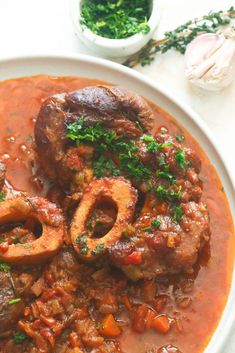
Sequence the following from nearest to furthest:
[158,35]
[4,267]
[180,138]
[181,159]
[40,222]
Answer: [4,267], [40,222], [181,159], [180,138], [158,35]

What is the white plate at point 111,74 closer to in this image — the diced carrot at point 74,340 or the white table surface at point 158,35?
the white table surface at point 158,35

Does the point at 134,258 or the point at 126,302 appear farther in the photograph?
the point at 126,302

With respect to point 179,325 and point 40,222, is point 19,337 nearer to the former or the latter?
point 40,222

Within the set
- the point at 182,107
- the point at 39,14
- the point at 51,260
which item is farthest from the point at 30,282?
the point at 39,14

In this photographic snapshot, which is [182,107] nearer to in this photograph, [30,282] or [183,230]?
[183,230]

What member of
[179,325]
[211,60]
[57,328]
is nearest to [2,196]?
[57,328]

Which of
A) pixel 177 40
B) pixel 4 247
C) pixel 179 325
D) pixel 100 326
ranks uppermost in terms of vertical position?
pixel 177 40

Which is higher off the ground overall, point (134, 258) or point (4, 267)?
point (134, 258)
